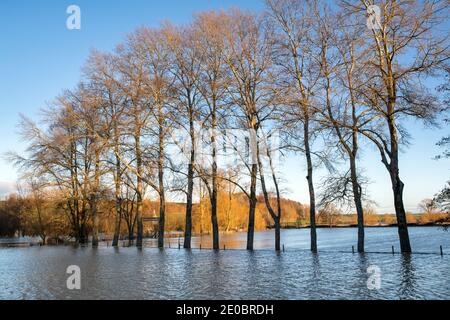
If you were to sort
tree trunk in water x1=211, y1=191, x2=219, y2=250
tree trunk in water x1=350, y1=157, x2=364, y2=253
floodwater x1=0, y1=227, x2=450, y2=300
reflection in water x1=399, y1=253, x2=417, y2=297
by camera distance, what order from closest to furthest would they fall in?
reflection in water x1=399, y1=253, x2=417, y2=297 → floodwater x1=0, y1=227, x2=450, y2=300 → tree trunk in water x1=350, y1=157, x2=364, y2=253 → tree trunk in water x1=211, y1=191, x2=219, y2=250

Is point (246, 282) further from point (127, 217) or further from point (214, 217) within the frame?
point (127, 217)

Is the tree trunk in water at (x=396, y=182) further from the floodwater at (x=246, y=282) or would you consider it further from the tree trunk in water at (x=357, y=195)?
the tree trunk in water at (x=357, y=195)

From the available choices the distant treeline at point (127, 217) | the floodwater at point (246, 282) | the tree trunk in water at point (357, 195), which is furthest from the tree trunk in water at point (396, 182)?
the distant treeline at point (127, 217)

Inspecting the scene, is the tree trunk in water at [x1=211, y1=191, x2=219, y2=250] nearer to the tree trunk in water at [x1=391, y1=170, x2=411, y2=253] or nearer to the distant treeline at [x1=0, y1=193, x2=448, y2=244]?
the distant treeline at [x1=0, y1=193, x2=448, y2=244]

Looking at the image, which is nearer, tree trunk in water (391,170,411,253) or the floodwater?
the floodwater

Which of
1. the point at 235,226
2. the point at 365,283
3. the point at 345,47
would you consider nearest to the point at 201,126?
the point at 345,47

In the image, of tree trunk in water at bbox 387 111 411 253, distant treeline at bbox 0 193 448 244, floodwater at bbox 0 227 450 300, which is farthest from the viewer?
distant treeline at bbox 0 193 448 244

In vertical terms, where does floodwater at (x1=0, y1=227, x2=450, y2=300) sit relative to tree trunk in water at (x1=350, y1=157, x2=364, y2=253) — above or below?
below

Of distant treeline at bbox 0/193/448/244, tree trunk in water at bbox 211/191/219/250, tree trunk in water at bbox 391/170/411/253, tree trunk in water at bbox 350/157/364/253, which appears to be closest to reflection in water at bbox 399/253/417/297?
distant treeline at bbox 0/193/448/244

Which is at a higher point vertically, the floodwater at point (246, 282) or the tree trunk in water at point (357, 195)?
the tree trunk in water at point (357, 195)

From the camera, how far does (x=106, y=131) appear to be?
35531 millimetres

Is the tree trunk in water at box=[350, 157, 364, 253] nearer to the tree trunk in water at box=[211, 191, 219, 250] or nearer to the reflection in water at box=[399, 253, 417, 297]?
the reflection in water at box=[399, 253, 417, 297]
